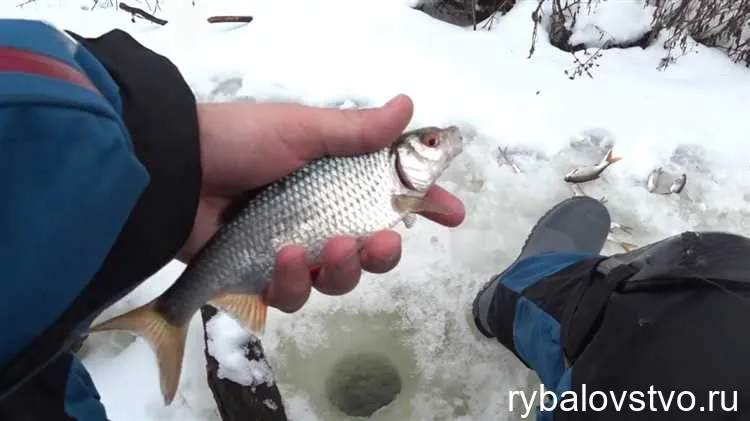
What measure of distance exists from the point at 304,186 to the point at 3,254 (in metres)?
0.74

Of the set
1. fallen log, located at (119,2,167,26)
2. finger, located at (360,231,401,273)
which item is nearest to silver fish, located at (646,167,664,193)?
finger, located at (360,231,401,273)

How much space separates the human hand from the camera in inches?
72.3

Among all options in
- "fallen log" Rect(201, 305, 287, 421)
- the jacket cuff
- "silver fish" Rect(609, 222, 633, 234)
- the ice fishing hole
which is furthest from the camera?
"silver fish" Rect(609, 222, 633, 234)

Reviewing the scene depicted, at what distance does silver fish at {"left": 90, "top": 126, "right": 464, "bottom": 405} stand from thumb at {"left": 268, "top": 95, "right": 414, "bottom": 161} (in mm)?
33

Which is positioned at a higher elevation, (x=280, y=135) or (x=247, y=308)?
(x=280, y=135)

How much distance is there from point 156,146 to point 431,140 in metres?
0.70

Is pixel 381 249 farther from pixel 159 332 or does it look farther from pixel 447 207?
pixel 159 332

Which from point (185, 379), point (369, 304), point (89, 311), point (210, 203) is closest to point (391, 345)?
point (369, 304)

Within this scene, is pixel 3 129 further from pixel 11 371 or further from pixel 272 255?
pixel 272 255

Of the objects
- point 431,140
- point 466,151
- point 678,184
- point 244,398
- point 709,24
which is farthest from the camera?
point 709,24

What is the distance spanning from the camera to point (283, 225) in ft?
5.94

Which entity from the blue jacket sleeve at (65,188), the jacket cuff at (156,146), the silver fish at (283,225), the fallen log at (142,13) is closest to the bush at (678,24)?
the fallen log at (142,13)

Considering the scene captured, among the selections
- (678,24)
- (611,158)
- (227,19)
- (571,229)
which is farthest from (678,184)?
(227,19)

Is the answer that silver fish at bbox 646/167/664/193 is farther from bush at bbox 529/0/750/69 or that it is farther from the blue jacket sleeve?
the blue jacket sleeve
